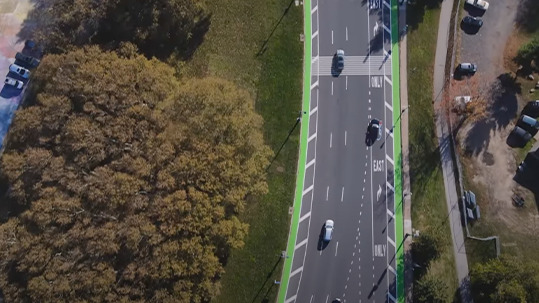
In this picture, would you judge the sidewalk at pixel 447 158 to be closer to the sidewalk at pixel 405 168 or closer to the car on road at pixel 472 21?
the car on road at pixel 472 21

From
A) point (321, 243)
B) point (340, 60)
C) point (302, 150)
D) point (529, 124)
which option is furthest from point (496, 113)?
point (321, 243)

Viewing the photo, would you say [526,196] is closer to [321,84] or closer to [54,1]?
[321,84]

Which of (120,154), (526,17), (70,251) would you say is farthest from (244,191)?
(526,17)

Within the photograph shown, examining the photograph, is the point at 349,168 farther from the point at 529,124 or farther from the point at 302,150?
the point at 529,124

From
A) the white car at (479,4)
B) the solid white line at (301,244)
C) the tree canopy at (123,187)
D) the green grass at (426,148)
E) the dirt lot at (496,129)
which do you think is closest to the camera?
the tree canopy at (123,187)

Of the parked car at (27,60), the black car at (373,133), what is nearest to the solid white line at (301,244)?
the black car at (373,133)

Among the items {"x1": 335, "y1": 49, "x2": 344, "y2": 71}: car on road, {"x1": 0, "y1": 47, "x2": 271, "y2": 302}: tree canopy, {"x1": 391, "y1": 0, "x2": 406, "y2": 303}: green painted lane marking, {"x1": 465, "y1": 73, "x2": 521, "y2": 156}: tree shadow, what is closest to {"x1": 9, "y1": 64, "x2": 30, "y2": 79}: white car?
{"x1": 0, "y1": 47, "x2": 271, "y2": 302}: tree canopy
